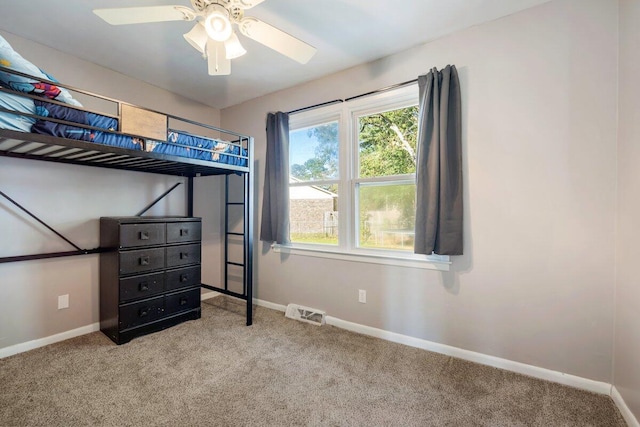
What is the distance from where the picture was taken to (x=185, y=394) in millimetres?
1664

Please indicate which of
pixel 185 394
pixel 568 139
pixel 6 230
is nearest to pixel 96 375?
pixel 185 394

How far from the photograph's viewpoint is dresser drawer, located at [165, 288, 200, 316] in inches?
101

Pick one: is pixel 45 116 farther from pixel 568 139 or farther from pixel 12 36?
pixel 568 139

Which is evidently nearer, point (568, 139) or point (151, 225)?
point (568, 139)

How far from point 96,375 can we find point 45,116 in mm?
1602

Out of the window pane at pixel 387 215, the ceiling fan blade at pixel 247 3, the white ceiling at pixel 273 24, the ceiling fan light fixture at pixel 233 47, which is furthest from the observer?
the window pane at pixel 387 215

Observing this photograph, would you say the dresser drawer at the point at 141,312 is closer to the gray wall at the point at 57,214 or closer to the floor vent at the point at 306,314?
the gray wall at the point at 57,214

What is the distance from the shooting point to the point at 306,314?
2809 millimetres

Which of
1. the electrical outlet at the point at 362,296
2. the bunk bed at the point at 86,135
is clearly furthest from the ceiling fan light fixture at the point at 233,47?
the electrical outlet at the point at 362,296

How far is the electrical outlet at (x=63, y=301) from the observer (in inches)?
A: 92.4

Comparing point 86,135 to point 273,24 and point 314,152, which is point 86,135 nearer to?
point 273,24

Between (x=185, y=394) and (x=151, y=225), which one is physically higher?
(x=151, y=225)

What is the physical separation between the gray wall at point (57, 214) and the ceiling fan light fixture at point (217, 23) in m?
1.86

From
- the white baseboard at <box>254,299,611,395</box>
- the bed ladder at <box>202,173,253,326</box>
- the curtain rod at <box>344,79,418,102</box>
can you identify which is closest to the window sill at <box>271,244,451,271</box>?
the bed ladder at <box>202,173,253,326</box>
